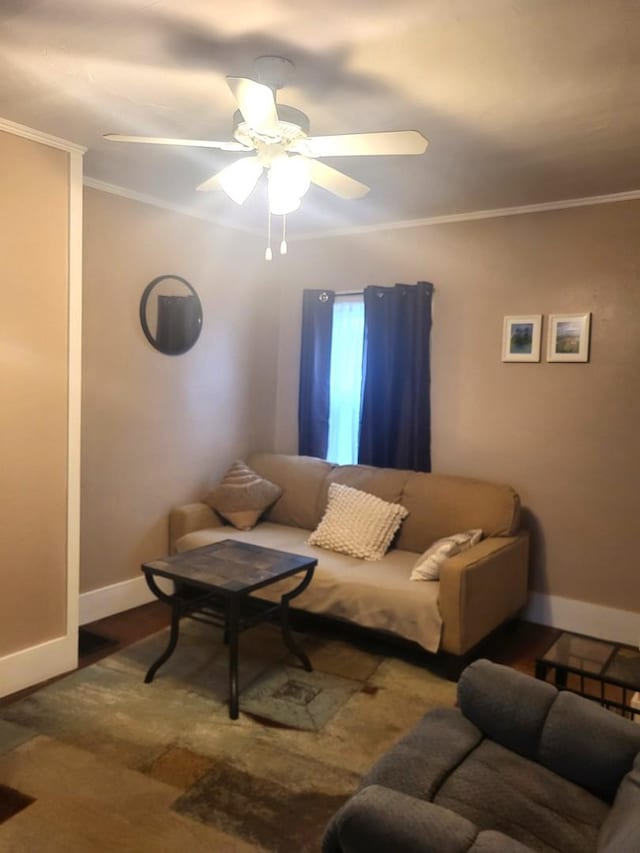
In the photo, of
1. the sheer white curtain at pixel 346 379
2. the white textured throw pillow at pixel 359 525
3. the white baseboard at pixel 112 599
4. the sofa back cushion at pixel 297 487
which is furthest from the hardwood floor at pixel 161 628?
the sheer white curtain at pixel 346 379

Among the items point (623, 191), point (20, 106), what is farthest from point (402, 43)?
point (623, 191)

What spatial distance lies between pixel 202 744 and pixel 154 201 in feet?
9.91

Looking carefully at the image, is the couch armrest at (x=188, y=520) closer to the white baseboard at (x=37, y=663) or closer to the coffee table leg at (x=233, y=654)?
the white baseboard at (x=37, y=663)

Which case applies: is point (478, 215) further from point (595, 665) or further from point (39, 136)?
point (595, 665)

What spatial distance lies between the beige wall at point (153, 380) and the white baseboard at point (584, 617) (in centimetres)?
230

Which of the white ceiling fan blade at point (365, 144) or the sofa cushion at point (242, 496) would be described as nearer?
the white ceiling fan blade at point (365, 144)

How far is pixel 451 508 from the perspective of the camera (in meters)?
3.85

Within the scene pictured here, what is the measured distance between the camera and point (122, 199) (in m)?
3.76

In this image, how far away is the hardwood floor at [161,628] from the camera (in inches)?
134

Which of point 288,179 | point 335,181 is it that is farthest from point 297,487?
point 288,179

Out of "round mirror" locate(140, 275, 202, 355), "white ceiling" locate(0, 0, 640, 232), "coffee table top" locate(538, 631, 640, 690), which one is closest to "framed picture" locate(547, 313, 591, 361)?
"white ceiling" locate(0, 0, 640, 232)

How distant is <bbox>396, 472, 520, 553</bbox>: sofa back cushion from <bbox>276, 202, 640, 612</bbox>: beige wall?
304mm

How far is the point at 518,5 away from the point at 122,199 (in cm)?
259

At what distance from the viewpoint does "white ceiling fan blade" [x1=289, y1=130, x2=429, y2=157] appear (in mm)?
2104
